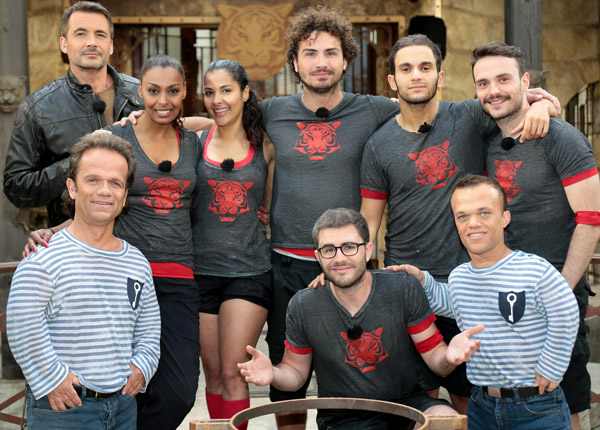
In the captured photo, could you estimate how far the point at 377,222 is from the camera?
346 centimetres

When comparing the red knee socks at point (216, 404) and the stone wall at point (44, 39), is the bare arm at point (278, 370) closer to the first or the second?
the red knee socks at point (216, 404)

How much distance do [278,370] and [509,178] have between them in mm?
1194

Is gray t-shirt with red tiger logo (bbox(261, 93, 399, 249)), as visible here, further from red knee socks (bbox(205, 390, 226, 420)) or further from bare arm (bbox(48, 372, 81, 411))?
bare arm (bbox(48, 372, 81, 411))

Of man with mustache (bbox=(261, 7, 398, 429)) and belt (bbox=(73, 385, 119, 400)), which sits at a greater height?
man with mustache (bbox=(261, 7, 398, 429))

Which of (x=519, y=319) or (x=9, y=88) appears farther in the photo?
(x=9, y=88)

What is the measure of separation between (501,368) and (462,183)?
2.27ft

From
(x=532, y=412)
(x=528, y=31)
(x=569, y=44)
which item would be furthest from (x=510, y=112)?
(x=569, y=44)

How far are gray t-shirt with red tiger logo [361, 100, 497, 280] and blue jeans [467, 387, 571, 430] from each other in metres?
0.68

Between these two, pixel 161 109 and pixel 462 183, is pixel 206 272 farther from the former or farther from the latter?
pixel 462 183

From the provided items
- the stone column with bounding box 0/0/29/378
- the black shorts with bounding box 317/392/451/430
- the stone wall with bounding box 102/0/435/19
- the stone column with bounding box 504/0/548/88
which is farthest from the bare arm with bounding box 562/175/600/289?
the stone wall with bounding box 102/0/435/19

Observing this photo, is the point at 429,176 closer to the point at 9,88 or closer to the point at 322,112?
the point at 322,112

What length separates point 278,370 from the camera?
9.64 ft

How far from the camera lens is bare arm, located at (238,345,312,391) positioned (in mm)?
2740

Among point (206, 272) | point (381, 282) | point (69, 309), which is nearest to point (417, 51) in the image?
point (381, 282)
